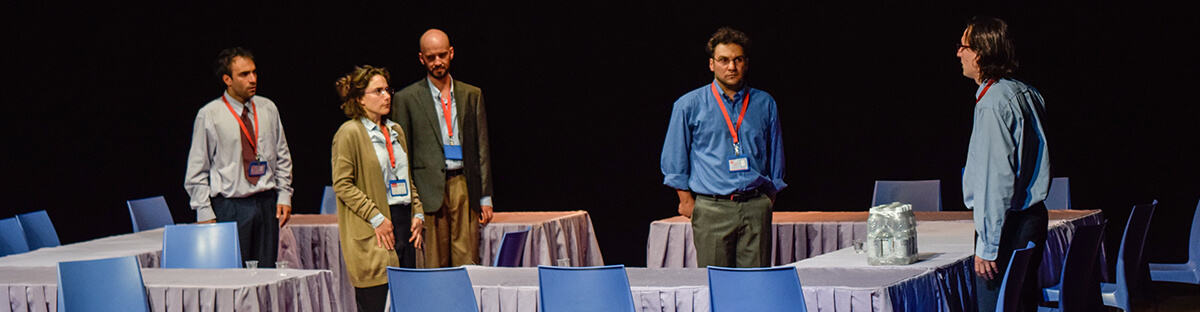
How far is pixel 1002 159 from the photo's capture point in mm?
2980

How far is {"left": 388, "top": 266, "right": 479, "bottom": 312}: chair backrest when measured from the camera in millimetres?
3068

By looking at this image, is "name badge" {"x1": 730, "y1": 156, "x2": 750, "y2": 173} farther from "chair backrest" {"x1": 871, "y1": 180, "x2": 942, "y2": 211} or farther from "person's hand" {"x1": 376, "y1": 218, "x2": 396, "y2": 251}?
"chair backrest" {"x1": 871, "y1": 180, "x2": 942, "y2": 211}

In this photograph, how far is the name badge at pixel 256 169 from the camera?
494cm

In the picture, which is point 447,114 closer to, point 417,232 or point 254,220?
point 417,232

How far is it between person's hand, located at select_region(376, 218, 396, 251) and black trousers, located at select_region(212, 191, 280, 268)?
47.4 inches

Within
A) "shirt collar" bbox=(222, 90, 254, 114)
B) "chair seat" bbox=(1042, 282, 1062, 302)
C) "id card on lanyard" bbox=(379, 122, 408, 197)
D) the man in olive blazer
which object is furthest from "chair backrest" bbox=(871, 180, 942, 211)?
"shirt collar" bbox=(222, 90, 254, 114)

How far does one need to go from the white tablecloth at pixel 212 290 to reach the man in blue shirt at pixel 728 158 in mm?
1338

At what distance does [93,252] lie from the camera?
4.54 meters

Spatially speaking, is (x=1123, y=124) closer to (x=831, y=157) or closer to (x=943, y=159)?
(x=943, y=159)

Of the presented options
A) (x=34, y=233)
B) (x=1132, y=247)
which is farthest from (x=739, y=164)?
(x=34, y=233)

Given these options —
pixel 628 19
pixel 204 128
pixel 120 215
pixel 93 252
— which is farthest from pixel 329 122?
pixel 93 252

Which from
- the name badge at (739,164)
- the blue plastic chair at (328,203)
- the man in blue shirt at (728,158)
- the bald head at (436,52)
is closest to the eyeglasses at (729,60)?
the man in blue shirt at (728,158)

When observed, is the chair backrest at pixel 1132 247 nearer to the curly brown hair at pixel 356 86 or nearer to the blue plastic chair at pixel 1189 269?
the blue plastic chair at pixel 1189 269

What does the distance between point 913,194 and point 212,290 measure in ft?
13.3
